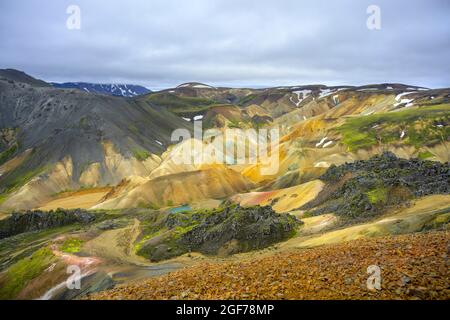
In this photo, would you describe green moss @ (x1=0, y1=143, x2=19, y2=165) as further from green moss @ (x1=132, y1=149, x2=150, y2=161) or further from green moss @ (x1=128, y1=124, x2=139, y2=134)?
green moss @ (x1=132, y1=149, x2=150, y2=161)

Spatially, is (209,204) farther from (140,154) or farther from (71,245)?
(140,154)

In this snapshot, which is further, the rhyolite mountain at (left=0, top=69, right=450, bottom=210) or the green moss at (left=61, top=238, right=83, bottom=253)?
the rhyolite mountain at (left=0, top=69, right=450, bottom=210)

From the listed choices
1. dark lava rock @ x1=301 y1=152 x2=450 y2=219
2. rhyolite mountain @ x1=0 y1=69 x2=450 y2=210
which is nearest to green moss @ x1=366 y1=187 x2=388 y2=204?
dark lava rock @ x1=301 y1=152 x2=450 y2=219

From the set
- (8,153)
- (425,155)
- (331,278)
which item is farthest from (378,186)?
(8,153)

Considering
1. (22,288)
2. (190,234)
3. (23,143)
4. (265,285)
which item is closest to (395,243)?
(265,285)

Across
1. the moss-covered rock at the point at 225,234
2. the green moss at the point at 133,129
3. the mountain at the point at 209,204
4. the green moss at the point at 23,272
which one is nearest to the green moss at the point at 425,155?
the mountain at the point at 209,204
